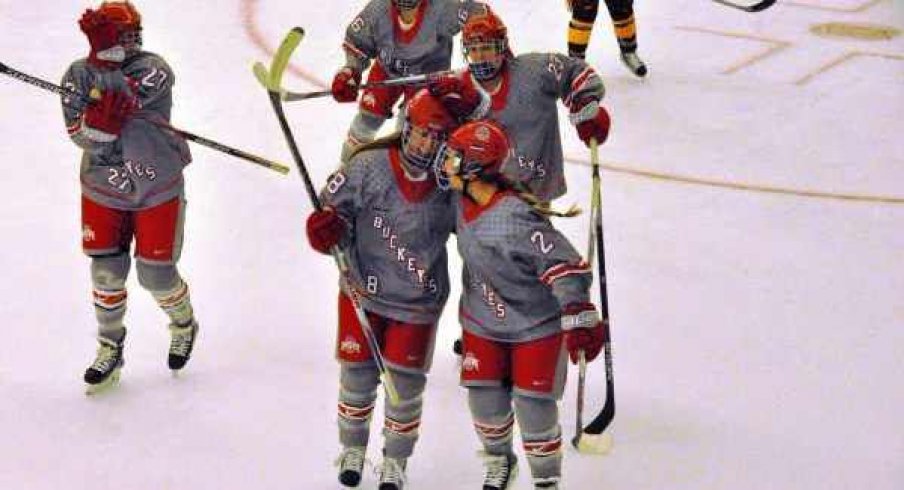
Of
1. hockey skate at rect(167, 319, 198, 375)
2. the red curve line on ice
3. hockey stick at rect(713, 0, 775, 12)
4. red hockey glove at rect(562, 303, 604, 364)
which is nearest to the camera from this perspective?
red hockey glove at rect(562, 303, 604, 364)

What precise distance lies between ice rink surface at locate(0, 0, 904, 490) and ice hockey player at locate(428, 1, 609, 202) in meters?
0.81

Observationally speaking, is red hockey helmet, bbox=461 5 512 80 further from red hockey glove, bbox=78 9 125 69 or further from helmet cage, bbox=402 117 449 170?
red hockey glove, bbox=78 9 125 69

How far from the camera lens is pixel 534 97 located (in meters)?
5.18

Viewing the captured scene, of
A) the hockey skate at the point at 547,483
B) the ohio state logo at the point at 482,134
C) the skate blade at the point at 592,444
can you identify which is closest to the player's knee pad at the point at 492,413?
the hockey skate at the point at 547,483

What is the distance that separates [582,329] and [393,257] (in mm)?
618

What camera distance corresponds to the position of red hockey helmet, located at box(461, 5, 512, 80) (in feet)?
16.5

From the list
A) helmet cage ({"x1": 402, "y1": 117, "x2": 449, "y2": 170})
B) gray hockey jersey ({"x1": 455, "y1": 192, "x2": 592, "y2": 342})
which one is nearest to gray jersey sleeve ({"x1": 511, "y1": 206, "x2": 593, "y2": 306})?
gray hockey jersey ({"x1": 455, "y1": 192, "x2": 592, "y2": 342})

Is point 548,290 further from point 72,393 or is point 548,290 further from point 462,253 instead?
point 72,393

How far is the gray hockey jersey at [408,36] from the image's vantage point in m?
5.91

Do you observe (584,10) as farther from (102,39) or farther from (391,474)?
(391,474)

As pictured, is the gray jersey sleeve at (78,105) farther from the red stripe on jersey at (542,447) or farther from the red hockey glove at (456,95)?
the red stripe on jersey at (542,447)

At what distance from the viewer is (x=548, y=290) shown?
4.29 meters

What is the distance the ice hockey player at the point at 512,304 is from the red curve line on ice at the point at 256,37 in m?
4.33

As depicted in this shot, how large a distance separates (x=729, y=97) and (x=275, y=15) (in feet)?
9.44
